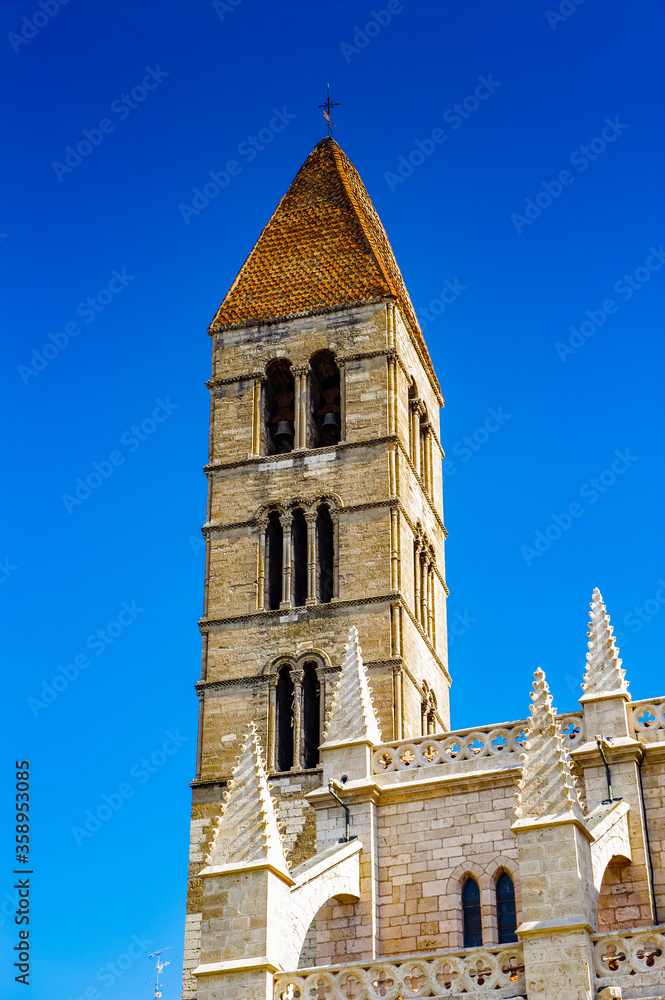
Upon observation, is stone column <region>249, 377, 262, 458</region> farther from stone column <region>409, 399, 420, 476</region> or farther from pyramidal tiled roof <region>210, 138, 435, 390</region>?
stone column <region>409, 399, 420, 476</region>

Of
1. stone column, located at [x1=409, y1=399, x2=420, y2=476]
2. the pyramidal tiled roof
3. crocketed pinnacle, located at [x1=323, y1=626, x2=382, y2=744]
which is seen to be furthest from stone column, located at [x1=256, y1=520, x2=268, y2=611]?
crocketed pinnacle, located at [x1=323, y1=626, x2=382, y2=744]

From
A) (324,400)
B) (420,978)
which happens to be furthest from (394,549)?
(420,978)

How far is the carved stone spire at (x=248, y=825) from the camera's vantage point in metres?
19.4

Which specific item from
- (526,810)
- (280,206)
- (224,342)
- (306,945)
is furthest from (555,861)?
(280,206)

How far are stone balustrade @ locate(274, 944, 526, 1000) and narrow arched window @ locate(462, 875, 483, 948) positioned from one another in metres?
2.60

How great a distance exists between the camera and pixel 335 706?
79.9 ft

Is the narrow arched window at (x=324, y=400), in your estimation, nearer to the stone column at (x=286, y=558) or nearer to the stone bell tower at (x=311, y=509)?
the stone bell tower at (x=311, y=509)

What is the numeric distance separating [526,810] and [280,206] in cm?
2770

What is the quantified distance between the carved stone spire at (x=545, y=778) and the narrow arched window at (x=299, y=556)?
16.6m

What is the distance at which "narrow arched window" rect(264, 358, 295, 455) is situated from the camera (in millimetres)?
38812

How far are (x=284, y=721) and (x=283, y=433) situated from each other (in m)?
7.94

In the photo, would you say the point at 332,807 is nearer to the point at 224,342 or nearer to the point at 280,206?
the point at 224,342

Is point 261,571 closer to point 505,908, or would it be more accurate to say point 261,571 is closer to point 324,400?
point 324,400

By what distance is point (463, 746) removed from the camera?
23.2m
